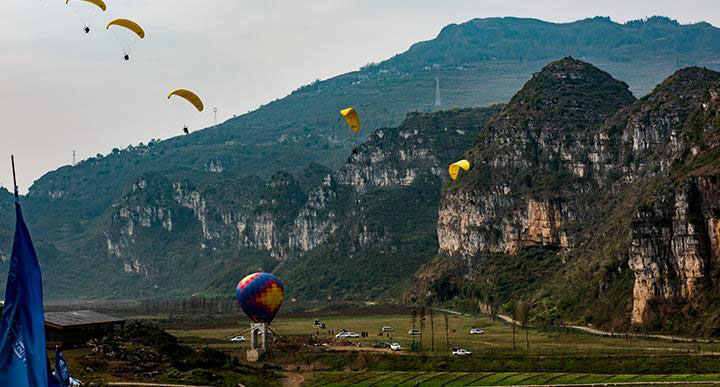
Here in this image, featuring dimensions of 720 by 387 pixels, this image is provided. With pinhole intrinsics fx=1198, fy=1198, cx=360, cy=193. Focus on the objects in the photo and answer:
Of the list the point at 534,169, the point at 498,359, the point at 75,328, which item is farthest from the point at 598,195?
the point at 75,328

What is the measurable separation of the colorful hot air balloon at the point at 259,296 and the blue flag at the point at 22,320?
87.9m

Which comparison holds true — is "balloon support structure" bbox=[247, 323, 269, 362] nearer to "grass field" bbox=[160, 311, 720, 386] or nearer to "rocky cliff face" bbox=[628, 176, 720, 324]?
"grass field" bbox=[160, 311, 720, 386]

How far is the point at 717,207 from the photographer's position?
116m

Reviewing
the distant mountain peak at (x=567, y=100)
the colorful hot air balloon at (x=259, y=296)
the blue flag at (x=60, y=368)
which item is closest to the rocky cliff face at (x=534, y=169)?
the distant mountain peak at (x=567, y=100)

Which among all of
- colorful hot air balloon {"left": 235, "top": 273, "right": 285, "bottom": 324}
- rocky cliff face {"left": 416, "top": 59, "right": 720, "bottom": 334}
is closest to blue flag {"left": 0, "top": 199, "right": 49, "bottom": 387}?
colorful hot air balloon {"left": 235, "top": 273, "right": 285, "bottom": 324}

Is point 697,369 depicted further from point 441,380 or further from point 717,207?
point 717,207

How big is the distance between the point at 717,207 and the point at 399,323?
4589 centimetres

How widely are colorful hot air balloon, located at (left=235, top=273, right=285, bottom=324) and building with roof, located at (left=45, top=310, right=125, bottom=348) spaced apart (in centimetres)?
1434

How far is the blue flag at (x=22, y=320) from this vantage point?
2275cm

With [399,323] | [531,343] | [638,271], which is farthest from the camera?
[399,323]

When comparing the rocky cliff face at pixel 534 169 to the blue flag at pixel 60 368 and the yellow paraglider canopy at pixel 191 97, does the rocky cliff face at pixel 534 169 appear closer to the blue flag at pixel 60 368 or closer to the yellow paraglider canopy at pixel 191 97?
the yellow paraglider canopy at pixel 191 97

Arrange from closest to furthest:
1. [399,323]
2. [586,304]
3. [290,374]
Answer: [290,374] < [586,304] < [399,323]

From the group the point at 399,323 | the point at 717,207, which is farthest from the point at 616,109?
the point at 717,207

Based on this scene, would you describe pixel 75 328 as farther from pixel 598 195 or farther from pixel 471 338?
pixel 598 195
